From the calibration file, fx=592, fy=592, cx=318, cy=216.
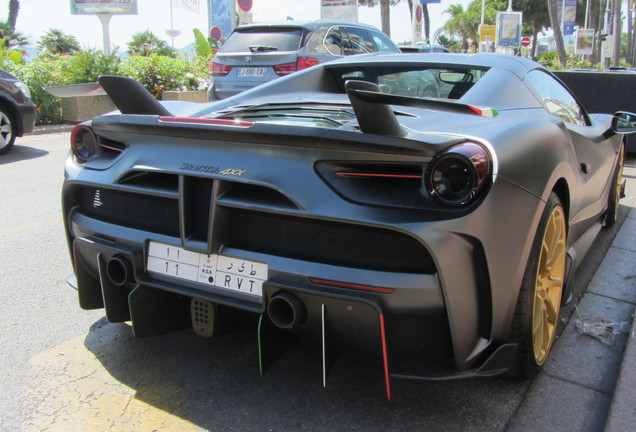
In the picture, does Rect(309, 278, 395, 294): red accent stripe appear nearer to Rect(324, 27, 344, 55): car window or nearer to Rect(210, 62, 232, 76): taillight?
Rect(324, 27, 344, 55): car window

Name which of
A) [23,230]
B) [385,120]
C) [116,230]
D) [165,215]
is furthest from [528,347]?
[23,230]

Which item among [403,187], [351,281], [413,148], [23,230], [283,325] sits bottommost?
[23,230]

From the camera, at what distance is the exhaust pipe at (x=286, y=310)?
2012 millimetres

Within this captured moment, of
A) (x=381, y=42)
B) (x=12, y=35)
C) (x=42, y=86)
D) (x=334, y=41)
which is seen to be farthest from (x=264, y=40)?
(x=12, y=35)

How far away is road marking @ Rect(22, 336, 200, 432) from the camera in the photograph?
2.23 meters

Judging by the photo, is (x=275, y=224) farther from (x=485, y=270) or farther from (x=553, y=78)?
(x=553, y=78)

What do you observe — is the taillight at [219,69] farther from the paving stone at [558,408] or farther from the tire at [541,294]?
the paving stone at [558,408]

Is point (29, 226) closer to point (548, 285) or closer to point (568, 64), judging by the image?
point (548, 285)

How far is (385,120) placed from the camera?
1.95 meters

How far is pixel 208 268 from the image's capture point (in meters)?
2.21

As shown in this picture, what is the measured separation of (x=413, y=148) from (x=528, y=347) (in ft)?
3.26

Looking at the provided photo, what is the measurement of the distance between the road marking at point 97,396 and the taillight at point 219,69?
23.8 feet

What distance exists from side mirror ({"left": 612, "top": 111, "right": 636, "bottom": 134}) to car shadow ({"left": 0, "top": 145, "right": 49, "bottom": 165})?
7413 millimetres

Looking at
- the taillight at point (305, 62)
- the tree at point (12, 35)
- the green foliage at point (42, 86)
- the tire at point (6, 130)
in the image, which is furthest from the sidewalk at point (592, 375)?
the tree at point (12, 35)
